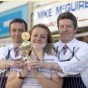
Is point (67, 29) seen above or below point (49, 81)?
above

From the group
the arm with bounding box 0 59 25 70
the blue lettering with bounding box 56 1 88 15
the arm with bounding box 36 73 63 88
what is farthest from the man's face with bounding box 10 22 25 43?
the blue lettering with bounding box 56 1 88 15

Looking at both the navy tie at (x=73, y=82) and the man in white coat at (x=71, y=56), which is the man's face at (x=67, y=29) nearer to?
the man in white coat at (x=71, y=56)

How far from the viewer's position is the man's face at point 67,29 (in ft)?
6.86

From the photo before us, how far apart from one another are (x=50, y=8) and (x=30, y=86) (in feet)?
6.31

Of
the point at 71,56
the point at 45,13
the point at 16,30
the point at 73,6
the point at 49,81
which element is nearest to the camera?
the point at 49,81

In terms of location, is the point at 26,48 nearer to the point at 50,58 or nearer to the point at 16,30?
the point at 50,58

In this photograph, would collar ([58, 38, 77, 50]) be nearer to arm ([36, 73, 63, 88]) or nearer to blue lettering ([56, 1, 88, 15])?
arm ([36, 73, 63, 88])

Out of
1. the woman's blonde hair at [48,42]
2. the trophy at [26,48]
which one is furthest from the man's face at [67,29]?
the trophy at [26,48]

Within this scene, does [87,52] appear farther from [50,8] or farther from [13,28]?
[50,8]

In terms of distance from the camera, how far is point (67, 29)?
209 centimetres

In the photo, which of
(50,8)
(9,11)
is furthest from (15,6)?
(50,8)

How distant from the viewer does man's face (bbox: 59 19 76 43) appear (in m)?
2.09

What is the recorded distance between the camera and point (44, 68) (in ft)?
6.42

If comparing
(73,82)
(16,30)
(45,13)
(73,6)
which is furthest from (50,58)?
(45,13)
